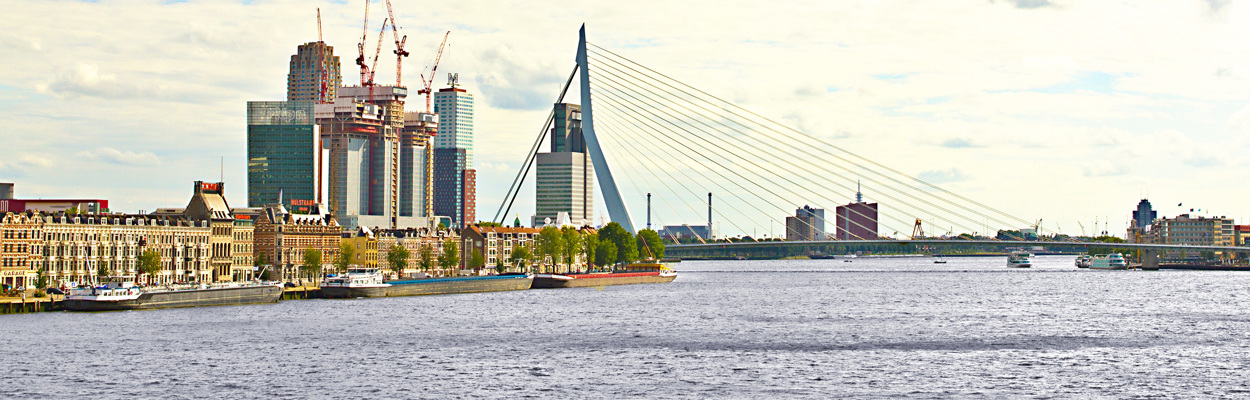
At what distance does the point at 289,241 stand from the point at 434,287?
32.2 metres

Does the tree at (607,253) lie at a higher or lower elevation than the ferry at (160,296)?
higher

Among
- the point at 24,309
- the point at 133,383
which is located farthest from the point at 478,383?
the point at 24,309

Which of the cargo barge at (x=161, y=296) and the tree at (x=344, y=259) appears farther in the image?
the tree at (x=344, y=259)

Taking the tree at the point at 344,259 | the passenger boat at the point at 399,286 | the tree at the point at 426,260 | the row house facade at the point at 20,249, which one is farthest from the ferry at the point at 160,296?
the tree at the point at 426,260

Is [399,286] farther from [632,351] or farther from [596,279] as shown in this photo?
[632,351]

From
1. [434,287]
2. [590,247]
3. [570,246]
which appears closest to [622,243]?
[590,247]

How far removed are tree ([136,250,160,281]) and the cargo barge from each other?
12067mm

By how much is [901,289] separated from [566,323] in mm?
63152

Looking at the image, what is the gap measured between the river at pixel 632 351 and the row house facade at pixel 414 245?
233 ft

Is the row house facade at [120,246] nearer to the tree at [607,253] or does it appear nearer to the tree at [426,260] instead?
the tree at [426,260]

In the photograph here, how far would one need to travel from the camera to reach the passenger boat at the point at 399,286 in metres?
112

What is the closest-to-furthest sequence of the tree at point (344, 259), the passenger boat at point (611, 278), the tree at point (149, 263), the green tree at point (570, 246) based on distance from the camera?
the tree at point (149, 263), the tree at point (344, 259), the passenger boat at point (611, 278), the green tree at point (570, 246)

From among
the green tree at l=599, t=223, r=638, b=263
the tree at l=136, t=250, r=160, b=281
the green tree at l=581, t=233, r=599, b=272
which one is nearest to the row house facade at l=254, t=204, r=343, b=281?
the tree at l=136, t=250, r=160, b=281

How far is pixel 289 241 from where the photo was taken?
14738 centimetres
